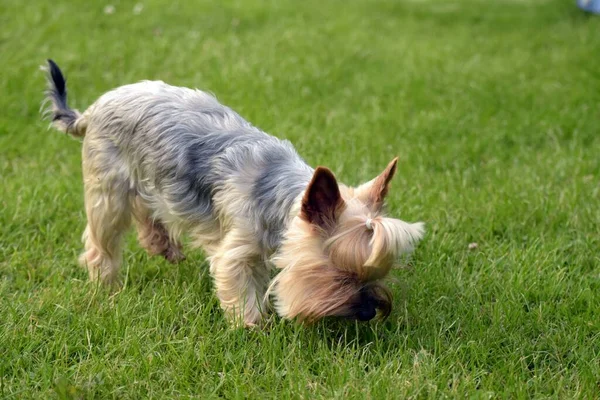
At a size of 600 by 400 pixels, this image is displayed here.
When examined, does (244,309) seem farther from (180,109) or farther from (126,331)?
(180,109)

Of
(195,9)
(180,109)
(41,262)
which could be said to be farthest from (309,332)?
(195,9)

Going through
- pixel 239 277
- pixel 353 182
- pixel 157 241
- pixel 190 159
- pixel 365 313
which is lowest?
pixel 157 241

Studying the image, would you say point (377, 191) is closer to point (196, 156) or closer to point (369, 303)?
point (369, 303)

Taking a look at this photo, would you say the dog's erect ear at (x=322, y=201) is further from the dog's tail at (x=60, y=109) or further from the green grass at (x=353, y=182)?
the dog's tail at (x=60, y=109)

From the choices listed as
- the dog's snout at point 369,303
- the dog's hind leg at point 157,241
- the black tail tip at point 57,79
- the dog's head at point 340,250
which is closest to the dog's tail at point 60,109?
the black tail tip at point 57,79

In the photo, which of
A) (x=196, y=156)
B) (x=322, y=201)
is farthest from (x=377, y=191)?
(x=196, y=156)

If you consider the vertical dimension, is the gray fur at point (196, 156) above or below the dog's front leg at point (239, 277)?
above

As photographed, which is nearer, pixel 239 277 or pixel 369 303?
pixel 369 303

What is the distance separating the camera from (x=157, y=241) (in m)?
5.06

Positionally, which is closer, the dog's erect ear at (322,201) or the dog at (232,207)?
the dog's erect ear at (322,201)

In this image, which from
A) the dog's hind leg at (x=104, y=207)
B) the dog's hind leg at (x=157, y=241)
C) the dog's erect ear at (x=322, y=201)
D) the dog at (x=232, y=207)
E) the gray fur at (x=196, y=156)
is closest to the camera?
the dog's erect ear at (x=322, y=201)

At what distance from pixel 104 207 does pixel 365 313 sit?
1.83 m

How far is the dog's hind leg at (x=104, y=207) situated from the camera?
4.58 metres

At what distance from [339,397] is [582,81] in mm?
6314
